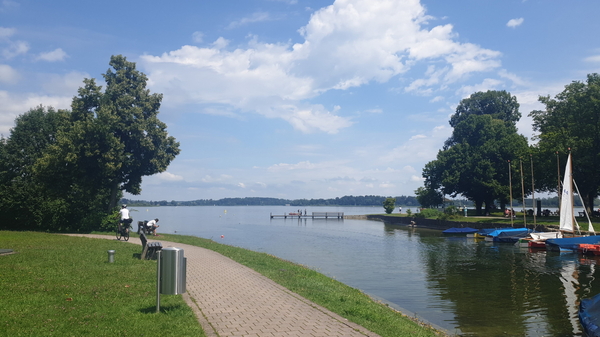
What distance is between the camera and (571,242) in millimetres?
31594

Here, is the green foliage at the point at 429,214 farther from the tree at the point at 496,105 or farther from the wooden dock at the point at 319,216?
the wooden dock at the point at 319,216

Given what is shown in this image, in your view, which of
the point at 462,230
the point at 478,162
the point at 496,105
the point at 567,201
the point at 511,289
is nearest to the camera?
the point at 511,289

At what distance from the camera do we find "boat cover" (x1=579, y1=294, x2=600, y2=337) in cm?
975

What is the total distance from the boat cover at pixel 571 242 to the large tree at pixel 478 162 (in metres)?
26.4

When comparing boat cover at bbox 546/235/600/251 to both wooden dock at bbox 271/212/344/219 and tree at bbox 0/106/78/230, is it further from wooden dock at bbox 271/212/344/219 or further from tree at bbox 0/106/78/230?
wooden dock at bbox 271/212/344/219

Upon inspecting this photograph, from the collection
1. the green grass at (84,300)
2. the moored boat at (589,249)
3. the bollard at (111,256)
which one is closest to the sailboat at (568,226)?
the moored boat at (589,249)

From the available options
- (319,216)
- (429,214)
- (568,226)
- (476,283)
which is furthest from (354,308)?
(319,216)

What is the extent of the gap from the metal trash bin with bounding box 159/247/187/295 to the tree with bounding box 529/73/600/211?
4386cm

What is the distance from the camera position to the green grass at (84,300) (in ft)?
23.4

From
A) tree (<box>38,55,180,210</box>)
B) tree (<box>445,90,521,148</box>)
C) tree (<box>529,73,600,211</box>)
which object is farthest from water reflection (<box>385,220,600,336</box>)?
tree (<box>445,90,521,148</box>)

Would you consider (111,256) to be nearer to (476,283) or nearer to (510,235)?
(476,283)

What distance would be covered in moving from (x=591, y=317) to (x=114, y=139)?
1157 inches

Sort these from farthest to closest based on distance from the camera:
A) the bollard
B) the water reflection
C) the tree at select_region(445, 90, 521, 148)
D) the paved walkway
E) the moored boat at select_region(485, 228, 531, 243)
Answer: the tree at select_region(445, 90, 521, 148) < the moored boat at select_region(485, 228, 531, 243) < the bollard < the water reflection < the paved walkway

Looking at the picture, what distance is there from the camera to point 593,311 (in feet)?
34.0
